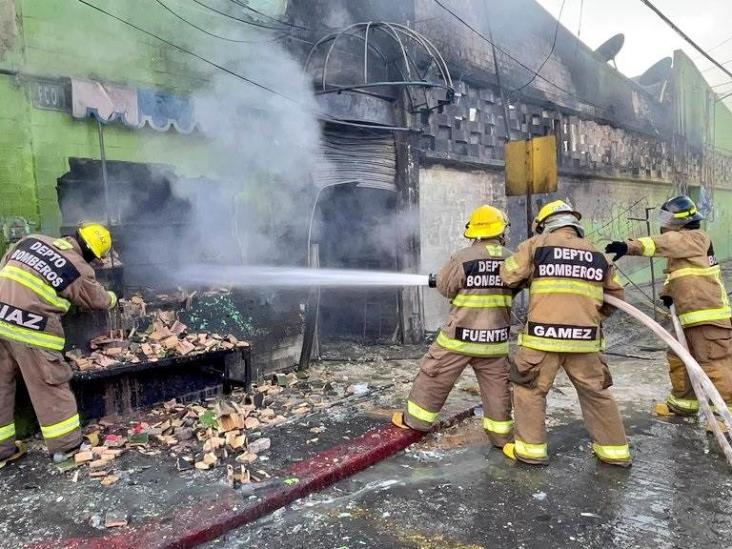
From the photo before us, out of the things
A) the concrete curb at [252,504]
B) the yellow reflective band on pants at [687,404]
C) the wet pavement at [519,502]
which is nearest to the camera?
the concrete curb at [252,504]

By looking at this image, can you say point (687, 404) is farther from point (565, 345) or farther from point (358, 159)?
point (358, 159)

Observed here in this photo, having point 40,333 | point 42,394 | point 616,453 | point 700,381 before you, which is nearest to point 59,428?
point 42,394

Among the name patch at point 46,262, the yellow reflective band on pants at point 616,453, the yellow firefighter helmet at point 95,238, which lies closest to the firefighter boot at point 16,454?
the name patch at point 46,262

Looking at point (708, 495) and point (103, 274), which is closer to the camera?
point (708, 495)

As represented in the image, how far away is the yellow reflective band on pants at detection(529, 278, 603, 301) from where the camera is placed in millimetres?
3969

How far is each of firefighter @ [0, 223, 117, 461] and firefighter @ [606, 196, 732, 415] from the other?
4415mm

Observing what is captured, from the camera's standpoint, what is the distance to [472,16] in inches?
398

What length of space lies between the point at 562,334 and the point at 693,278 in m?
1.81

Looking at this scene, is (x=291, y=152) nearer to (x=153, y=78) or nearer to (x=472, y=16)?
(x=153, y=78)

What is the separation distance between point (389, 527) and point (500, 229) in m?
2.47

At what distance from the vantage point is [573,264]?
13.0ft

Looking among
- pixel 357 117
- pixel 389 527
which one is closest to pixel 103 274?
pixel 389 527

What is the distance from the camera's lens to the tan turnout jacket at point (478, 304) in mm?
4410

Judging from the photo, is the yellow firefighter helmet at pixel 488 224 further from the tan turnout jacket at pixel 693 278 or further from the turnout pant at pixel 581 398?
the tan turnout jacket at pixel 693 278
